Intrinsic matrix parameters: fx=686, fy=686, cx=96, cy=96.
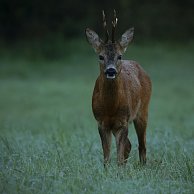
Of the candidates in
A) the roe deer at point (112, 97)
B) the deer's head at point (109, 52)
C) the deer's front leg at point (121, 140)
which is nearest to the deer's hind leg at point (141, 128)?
the roe deer at point (112, 97)

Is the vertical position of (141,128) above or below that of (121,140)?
above

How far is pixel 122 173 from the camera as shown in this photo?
710 cm

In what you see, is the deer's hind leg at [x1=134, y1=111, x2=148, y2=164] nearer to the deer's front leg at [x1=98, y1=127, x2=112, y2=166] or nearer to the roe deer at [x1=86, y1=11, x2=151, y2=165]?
the roe deer at [x1=86, y1=11, x2=151, y2=165]

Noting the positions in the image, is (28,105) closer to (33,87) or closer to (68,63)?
(33,87)

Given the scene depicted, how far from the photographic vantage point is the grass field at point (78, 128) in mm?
6613

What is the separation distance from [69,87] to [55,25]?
867 cm

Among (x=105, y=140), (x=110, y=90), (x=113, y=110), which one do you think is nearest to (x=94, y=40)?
(x=110, y=90)

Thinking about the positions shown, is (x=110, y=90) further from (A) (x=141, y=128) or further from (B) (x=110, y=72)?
(A) (x=141, y=128)

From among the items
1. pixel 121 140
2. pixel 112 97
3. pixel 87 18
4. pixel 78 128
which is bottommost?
pixel 121 140

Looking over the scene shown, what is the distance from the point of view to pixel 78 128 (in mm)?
13250

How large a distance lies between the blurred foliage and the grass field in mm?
1190

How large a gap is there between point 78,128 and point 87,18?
16.6 m

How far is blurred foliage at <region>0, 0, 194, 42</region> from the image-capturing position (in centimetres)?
2902

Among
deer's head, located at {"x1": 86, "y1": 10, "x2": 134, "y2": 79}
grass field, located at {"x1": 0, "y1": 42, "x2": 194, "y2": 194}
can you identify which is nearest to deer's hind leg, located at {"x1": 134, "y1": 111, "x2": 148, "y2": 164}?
grass field, located at {"x1": 0, "y1": 42, "x2": 194, "y2": 194}
